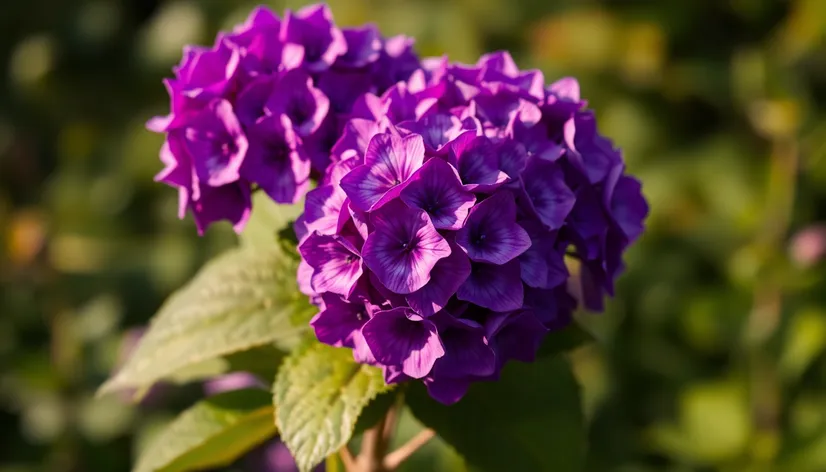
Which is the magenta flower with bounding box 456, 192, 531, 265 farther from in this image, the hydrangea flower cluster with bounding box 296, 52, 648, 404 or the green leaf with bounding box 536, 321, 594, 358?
the green leaf with bounding box 536, 321, 594, 358

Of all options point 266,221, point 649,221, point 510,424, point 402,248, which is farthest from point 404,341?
point 649,221

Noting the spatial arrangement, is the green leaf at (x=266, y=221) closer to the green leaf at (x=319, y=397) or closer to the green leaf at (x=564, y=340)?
the green leaf at (x=319, y=397)

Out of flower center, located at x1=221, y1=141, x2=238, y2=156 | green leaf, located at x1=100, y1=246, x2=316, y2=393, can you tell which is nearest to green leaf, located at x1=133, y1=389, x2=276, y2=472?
green leaf, located at x1=100, y1=246, x2=316, y2=393

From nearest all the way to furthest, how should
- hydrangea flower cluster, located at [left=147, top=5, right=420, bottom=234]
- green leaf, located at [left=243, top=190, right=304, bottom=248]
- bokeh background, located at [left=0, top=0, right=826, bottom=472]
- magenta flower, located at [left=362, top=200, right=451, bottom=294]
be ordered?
magenta flower, located at [left=362, top=200, right=451, bottom=294], hydrangea flower cluster, located at [left=147, top=5, right=420, bottom=234], green leaf, located at [left=243, top=190, right=304, bottom=248], bokeh background, located at [left=0, top=0, right=826, bottom=472]

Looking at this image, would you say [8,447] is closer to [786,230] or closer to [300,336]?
[300,336]

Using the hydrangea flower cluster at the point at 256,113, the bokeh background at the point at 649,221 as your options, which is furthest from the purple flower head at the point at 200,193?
the bokeh background at the point at 649,221

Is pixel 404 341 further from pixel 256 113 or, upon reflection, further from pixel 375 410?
pixel 256 113

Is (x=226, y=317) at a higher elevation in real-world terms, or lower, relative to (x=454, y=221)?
lower
